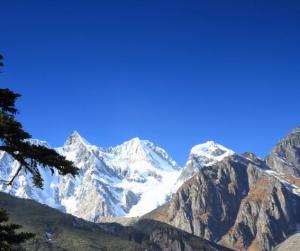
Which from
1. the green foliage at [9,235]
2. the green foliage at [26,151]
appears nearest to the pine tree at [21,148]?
the green foliage at [26,151]

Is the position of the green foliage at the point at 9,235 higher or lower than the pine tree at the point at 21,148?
lower

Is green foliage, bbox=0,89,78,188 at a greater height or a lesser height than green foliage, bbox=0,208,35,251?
greater

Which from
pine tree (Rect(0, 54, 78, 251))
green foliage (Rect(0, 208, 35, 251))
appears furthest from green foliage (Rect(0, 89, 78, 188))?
green foliage (Rect(0, 208, 35, 251))

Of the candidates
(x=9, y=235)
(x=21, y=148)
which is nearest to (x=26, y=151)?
(x=21, y=148)

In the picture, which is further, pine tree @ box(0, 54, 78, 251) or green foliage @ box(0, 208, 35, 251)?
green foliage @ box(0, 208, 35, 251)

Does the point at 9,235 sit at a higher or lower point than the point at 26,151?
lower

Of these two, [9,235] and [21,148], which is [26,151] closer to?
[21,148]

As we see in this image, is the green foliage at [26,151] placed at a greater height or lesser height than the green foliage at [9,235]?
greater

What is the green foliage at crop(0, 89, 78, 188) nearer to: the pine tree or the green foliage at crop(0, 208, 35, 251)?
the pine tree

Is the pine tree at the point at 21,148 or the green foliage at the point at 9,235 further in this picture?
the green foliage at the point at 9,235

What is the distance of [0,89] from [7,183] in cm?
416

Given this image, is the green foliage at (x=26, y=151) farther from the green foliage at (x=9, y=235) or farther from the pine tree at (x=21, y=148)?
the green foliage at (x=9, y=235)

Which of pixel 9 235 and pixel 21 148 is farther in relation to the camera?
pixel 9 235

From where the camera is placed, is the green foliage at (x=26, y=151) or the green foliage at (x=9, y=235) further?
the green foliage at (x=9, y=235)
